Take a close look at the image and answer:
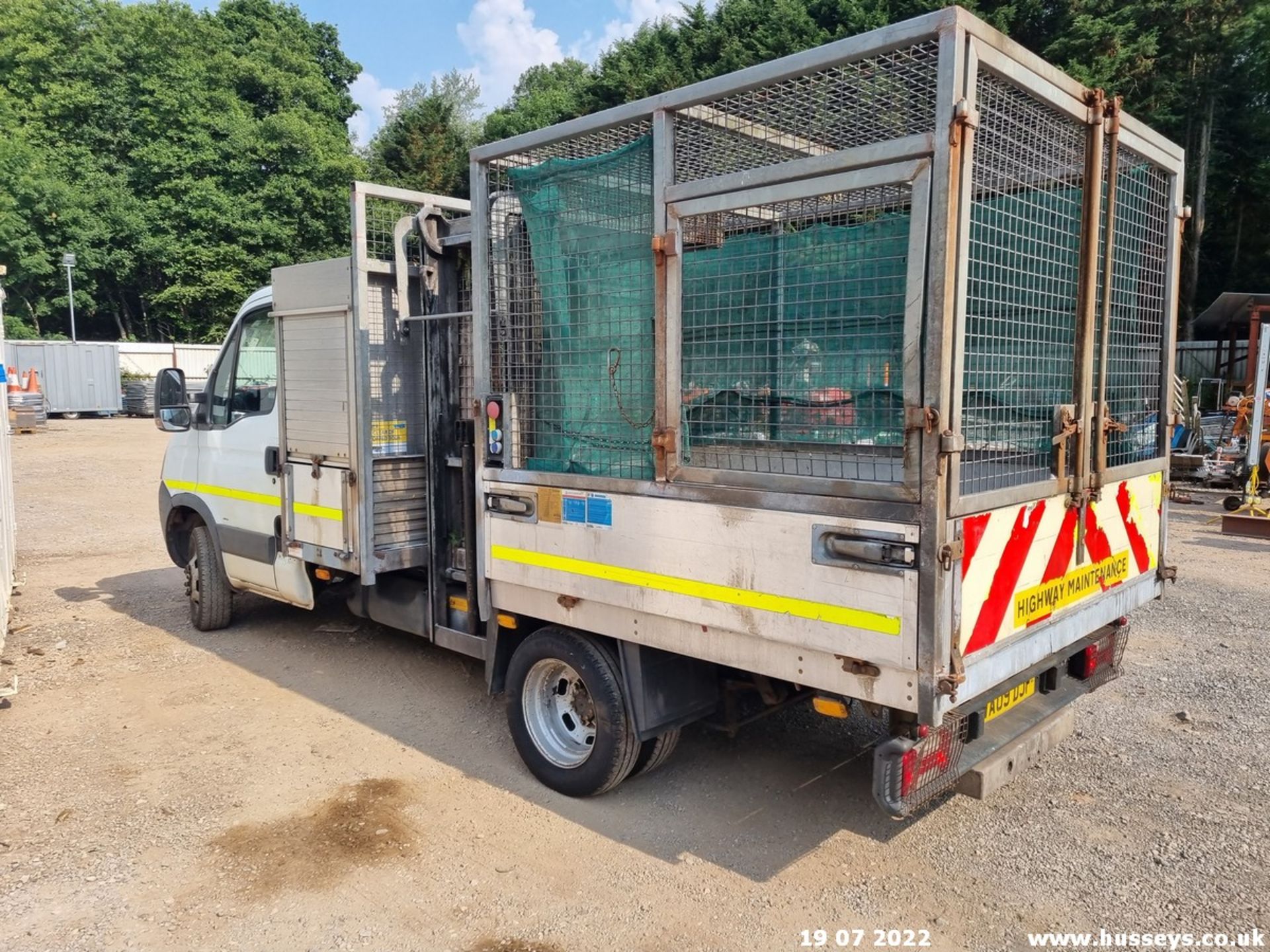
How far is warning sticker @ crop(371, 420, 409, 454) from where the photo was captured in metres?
5.07

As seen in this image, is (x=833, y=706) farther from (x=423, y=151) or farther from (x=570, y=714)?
(x=423, y=151)

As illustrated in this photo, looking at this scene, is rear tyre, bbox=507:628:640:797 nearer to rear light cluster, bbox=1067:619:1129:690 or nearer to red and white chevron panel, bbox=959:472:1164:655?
red and white chevron panel, bbox=959:472:1164:655

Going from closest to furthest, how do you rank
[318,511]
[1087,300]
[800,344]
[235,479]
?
[800,344]
[1087,300]
[318,511]
[235,479]

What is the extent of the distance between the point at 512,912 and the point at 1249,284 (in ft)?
93.5

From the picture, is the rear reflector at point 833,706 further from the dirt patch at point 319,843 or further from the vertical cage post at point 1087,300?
the dirt patch at point 319,843

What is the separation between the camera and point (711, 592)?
11.2 feet

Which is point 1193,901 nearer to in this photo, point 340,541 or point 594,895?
point 594,895

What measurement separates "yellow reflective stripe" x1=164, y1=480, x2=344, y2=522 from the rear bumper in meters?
3.34

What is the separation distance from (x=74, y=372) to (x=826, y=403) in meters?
32.3

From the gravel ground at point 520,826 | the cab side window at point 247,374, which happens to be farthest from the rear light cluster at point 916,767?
the cab side window at point 247,374

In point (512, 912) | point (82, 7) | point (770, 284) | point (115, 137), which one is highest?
point (82, 7)

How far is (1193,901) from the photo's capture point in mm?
3301

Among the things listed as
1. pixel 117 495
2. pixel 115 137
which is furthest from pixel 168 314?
pixel 117 495

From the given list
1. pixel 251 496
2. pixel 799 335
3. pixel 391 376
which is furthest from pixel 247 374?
pixel 799 335
